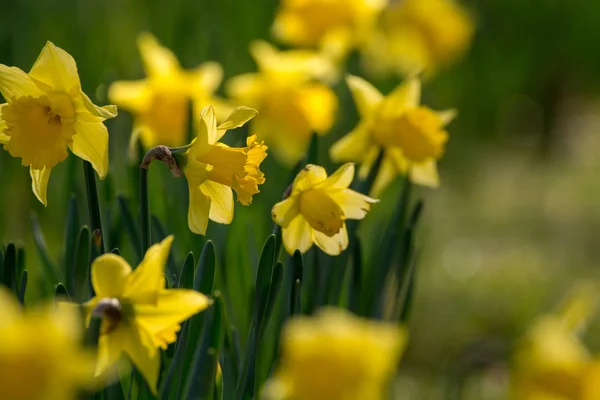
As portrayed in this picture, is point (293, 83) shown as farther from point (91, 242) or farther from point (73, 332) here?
point (73, 332)

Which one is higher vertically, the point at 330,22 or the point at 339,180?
the point at 330,22

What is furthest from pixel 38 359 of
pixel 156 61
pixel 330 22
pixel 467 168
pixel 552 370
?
pixel 467 168

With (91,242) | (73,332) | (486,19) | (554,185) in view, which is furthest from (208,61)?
(486,19)

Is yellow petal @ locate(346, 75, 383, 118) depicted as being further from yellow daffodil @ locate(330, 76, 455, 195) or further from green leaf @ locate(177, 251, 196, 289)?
green leaf @ locate(177, 251, 196, 289)

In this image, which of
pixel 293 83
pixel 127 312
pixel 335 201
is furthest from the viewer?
pixel 293 83

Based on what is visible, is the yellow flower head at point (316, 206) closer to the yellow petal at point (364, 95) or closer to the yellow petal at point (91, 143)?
the yellow petal at point (91, 143)

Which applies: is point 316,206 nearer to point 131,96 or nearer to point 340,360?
point 340,360
